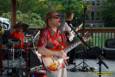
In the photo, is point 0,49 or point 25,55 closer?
point 25,55

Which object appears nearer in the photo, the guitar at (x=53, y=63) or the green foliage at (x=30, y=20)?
the guitar at (x=53, y=63)

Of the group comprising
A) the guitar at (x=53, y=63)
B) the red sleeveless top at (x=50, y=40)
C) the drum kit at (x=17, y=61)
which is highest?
the red sleeveless top at (x=50, y=40)

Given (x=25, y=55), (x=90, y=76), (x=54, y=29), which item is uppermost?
(x=54, y=29)

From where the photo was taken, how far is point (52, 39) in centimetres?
561

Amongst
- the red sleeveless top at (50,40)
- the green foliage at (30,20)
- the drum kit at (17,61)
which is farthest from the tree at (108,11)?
the red sleeveless top at (50,40)

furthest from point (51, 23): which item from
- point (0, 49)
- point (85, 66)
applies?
point (85, 66)

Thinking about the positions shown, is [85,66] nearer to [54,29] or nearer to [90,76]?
[90,76]

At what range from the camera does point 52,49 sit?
5602 mm

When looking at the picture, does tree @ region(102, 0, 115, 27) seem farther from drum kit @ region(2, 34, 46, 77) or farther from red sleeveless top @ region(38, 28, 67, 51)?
red sleeveless top @ region(38, 28, 67, 51)

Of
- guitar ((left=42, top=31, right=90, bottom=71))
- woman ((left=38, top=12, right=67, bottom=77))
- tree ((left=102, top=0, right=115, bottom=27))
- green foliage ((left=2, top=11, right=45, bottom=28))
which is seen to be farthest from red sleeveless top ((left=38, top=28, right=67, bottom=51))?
tree ((left=102, top=0, right=115, bottom=27))

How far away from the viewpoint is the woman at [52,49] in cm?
556

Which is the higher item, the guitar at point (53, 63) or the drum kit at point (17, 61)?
the guitar at point (53, 63)

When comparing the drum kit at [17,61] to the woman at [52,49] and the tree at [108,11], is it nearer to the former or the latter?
the woman at [52,49]

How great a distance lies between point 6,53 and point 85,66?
10.6ft
